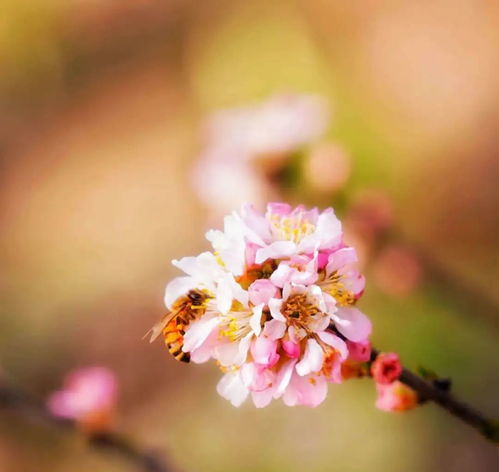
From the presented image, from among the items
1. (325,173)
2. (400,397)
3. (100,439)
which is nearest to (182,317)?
(400,397)

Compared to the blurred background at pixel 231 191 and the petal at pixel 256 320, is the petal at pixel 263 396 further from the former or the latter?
the blurred background at pixel 231 191

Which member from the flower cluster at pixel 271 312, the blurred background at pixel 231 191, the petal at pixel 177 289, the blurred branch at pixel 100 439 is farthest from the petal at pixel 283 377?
the blurred background at pixel 231 191

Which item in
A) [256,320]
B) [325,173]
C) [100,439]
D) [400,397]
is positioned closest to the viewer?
[256,320]

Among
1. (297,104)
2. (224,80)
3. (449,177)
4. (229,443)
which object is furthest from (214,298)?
(224,80)

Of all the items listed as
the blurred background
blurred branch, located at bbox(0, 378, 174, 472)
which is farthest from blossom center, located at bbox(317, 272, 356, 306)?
the blurred background

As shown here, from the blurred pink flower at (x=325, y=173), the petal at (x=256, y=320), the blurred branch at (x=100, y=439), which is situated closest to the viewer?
the petal at (x=256, y=320)

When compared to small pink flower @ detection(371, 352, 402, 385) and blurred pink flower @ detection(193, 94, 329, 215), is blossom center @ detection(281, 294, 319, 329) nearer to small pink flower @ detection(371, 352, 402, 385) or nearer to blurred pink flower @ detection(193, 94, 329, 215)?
small pink flower @ detection(371, 352, 402, 385)

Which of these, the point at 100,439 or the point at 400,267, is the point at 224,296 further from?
the point at 400,267
